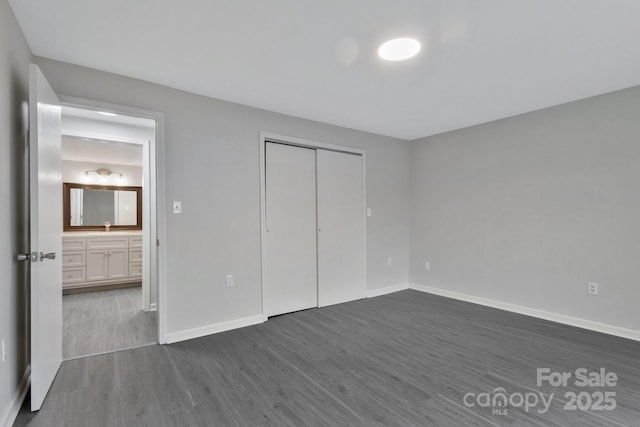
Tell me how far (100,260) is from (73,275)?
0.40 m

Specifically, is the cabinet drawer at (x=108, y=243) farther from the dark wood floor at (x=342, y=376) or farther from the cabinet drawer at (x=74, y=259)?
the dark wood floor at (x=342, y=376)

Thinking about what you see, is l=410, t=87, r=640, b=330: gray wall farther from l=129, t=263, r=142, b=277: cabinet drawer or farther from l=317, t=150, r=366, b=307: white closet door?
l=129, t=263, r=142, b=277: cabinet drawer

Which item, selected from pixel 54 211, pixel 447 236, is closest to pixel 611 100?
pixel 447 236

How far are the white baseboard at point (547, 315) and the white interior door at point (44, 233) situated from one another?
433 centimetres

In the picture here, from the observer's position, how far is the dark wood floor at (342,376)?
184 cm

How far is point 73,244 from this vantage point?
494 cm

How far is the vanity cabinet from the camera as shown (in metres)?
4.89

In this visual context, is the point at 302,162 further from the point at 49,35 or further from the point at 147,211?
the point at 49,35

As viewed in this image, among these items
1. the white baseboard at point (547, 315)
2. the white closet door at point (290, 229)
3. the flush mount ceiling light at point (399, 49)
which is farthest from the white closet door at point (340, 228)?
the flush mount ceiling light at point (399, 49)

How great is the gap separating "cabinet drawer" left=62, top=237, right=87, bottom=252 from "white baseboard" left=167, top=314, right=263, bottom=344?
10.7ft

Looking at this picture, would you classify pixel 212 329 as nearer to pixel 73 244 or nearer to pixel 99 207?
pixel 73 244

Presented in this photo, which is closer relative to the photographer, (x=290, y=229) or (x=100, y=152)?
(x=290, y=229)

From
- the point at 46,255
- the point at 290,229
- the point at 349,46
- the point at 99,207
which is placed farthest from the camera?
the point at 99,207

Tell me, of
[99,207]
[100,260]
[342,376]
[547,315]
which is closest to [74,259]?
[100,260]
